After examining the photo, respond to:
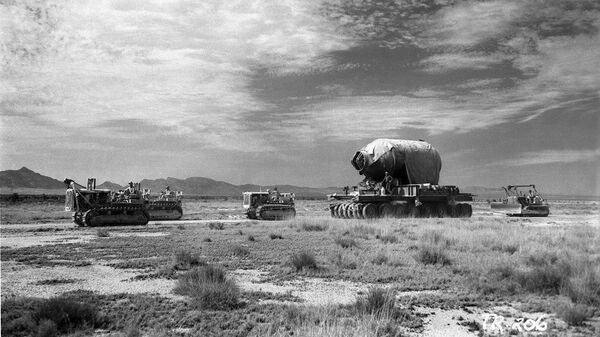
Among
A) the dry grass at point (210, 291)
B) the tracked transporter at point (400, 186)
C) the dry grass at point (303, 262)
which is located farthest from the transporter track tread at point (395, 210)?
the dry grass at point (210, 291)

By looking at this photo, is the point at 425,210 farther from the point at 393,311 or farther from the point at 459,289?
the point at 393,311

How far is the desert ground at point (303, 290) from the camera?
6766mm

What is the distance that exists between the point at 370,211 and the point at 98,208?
1610 centimetres

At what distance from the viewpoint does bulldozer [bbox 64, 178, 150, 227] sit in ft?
85.2

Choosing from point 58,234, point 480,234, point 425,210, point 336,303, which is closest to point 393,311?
point 336,303

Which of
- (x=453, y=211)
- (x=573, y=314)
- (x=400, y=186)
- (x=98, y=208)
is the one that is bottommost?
(x=573, y=314)

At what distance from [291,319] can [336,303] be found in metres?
1.42

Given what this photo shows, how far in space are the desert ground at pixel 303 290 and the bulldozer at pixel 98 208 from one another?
30.7 ft

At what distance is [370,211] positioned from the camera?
29984 mm

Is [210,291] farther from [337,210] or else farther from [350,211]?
[337,210]

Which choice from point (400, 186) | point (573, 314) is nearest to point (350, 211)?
point (400, 186)

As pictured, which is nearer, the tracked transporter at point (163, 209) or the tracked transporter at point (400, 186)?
the tracked transporter at point (400, 186)

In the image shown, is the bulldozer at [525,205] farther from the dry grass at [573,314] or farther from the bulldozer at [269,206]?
the dry grass at [573,314]

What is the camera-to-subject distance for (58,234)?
827 inches
